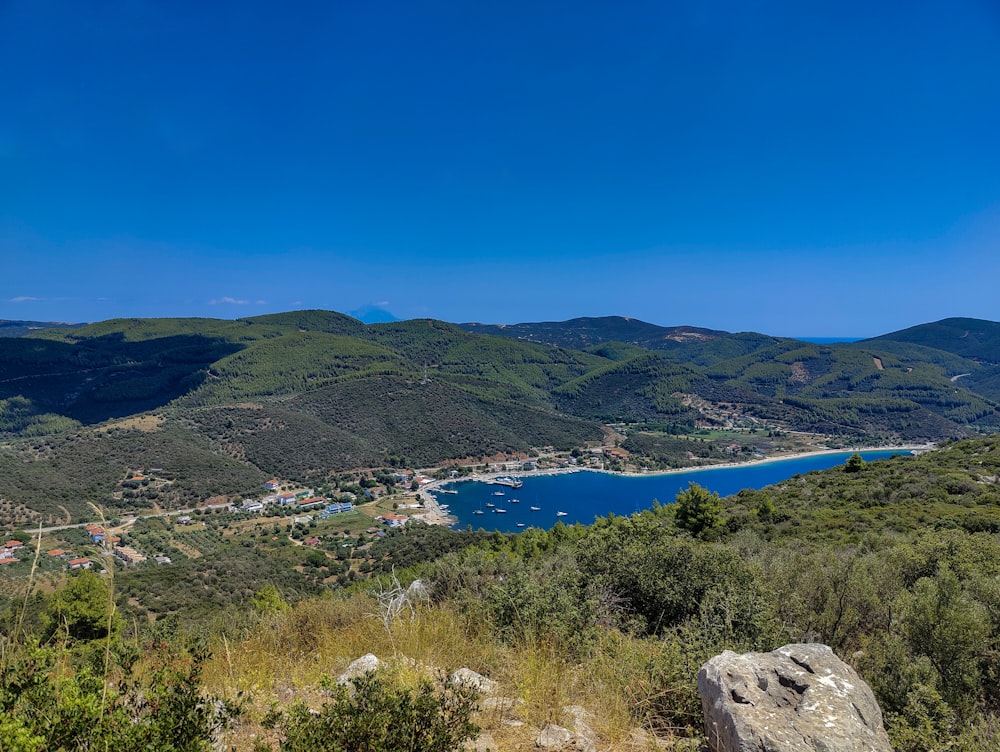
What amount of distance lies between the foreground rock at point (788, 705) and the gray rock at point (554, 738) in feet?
2.95

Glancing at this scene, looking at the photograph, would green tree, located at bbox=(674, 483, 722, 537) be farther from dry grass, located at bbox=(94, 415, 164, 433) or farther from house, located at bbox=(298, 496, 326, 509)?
dry grass, located at bbox=(94, 415, 164, 433)

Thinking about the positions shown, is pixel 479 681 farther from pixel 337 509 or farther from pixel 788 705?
pixel 337 509

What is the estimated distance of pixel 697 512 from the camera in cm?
2117

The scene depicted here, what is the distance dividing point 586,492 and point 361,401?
4726 centimetres

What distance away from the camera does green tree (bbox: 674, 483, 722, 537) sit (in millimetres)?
20734

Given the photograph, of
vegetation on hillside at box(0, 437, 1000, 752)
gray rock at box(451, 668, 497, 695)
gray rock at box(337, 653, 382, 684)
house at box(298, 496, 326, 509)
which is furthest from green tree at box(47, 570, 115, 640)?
house at box(298, 496, 326, 509)

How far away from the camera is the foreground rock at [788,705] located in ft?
9.12

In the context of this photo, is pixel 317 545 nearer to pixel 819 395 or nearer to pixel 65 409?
pixel 65 409

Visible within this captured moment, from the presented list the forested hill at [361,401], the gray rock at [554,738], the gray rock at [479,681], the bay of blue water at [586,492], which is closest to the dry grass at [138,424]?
the forested hill at [361,401]

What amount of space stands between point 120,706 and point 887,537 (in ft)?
44.9

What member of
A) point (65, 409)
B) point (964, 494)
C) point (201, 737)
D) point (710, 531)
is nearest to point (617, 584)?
point (201, 737)

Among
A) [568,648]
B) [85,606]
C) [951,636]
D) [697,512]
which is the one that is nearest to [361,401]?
[85,606]

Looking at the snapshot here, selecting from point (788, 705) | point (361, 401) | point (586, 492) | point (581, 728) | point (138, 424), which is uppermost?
point (788, 705)

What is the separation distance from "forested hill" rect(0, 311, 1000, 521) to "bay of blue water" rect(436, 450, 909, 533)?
13.9 meters
